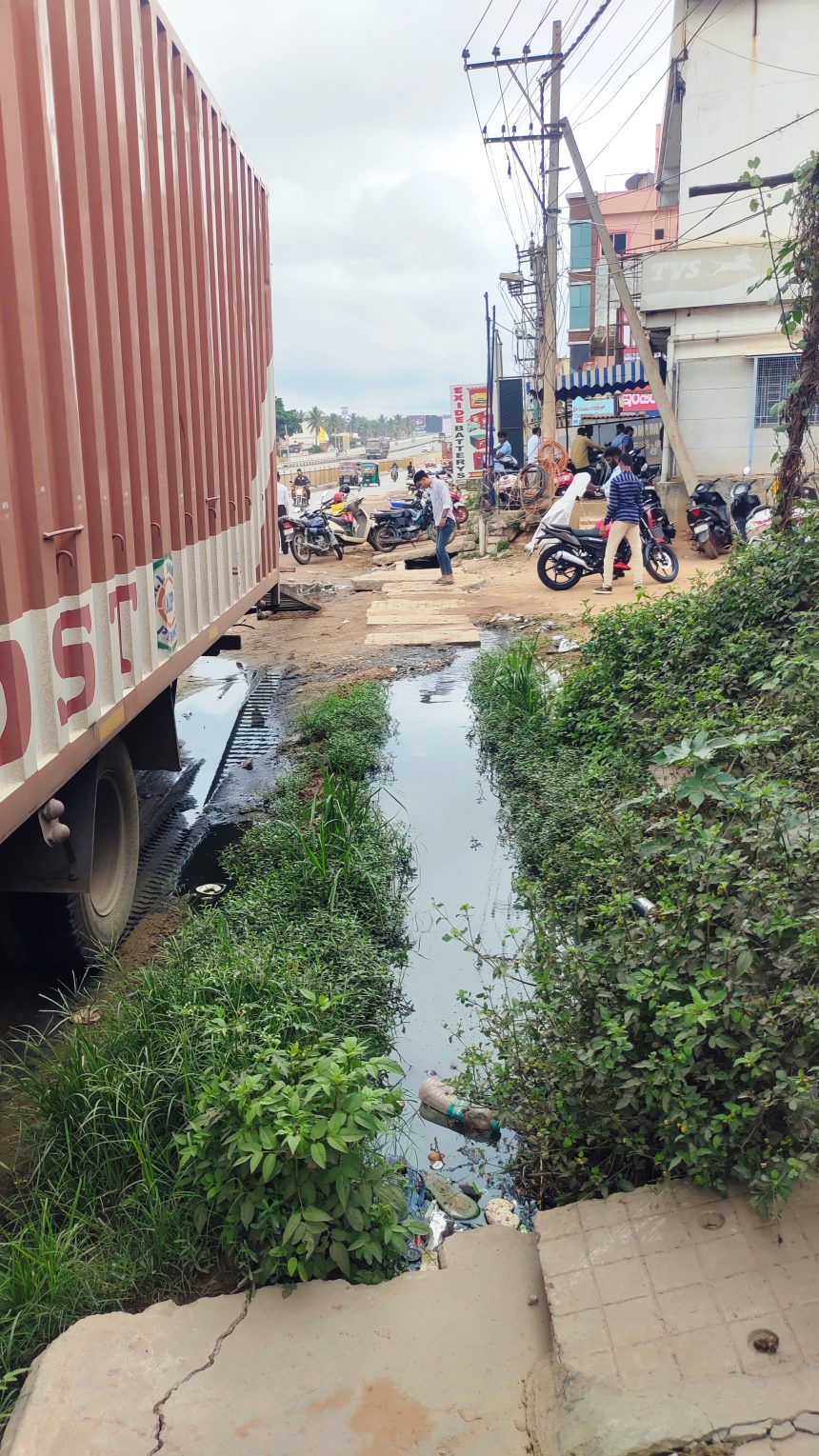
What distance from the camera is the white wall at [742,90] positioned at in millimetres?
18625

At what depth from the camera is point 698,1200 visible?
2533 millimetres

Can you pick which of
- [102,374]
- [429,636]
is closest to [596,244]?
[429,636]

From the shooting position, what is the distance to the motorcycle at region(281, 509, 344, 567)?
758 inches

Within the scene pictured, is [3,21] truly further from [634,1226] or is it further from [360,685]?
[360,685]

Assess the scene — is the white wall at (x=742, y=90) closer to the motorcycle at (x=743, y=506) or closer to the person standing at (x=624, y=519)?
the motorcycle at (x=743, y=506)

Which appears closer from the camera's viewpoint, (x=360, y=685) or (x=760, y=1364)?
(x=760, y=1364)

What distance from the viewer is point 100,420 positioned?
3.79 m

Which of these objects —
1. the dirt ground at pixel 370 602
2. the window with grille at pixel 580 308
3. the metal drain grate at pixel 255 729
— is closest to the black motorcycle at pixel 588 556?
the dirt ground at pixel 370 602

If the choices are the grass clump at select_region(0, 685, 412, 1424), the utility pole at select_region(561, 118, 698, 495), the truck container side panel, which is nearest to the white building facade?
the utility pole at select_region(561, 118, 698, 495)

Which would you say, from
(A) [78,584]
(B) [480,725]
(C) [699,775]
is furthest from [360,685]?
(C) [699,775]

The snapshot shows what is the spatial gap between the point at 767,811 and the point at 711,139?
799 inches

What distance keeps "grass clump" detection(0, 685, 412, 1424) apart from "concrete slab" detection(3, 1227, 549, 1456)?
113 mm

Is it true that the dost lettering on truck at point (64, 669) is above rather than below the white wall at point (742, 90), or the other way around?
below

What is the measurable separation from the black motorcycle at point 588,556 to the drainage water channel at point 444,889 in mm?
4786
